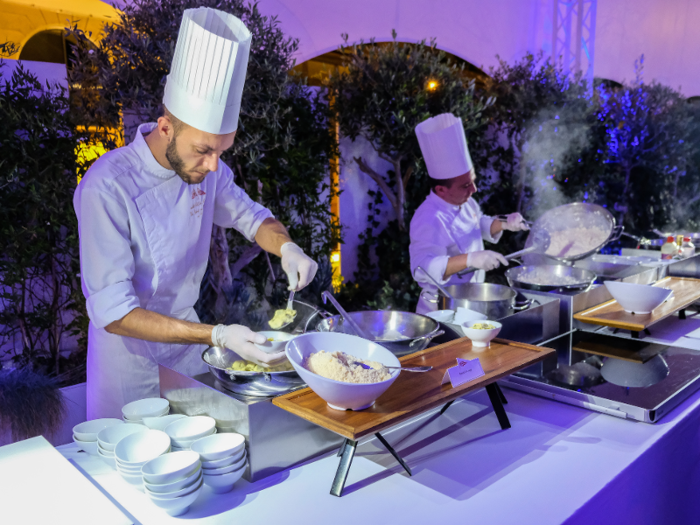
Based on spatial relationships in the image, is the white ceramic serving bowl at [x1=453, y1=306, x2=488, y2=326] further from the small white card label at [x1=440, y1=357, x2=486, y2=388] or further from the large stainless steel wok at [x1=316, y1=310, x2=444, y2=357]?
the small white card label at [x1=440, y1=357, x2=486, y2=388]

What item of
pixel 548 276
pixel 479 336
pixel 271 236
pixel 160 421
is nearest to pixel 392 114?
pixel 548 276

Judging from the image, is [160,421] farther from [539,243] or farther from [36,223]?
[36,223]

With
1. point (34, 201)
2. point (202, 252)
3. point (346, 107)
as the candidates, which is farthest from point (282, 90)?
point (202, 252)

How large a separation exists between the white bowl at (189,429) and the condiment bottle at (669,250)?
2.80 meters

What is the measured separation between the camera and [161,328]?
1413mm

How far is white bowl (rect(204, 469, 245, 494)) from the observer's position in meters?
1.06

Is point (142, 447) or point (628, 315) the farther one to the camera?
point (628, 315)

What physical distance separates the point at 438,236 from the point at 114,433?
1966 millimetres

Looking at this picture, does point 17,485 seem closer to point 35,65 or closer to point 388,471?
point 388,471

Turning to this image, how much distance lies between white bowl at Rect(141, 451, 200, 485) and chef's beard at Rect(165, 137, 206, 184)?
846mm

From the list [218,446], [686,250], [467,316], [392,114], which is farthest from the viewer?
[392,114]

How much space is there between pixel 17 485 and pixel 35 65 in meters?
2.76

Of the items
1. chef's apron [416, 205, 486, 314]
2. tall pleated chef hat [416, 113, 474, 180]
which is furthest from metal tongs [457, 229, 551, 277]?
tall pleated chef hat [416, 113, 474, 180]

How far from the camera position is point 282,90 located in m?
3.37
